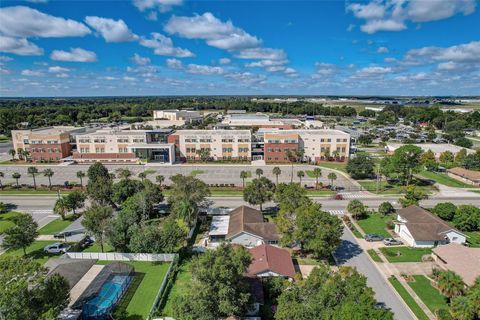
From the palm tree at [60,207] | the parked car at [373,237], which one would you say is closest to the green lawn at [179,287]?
the palm tree at [60,207]

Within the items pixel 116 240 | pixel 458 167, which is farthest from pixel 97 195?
pixel 458 167

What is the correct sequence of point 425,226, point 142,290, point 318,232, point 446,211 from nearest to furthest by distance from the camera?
point 142,290 → point 318,232 → point 425,226 → point 446,211

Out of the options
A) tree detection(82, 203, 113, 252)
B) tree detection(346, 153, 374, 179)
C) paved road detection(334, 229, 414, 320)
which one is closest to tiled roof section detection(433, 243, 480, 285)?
paved road detection(334, 229, 414, 320)

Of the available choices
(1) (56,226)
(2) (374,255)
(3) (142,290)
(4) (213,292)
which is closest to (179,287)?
(3) (142,290)

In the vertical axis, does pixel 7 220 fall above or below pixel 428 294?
above

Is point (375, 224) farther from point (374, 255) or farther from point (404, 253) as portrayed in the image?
point (374, 255)

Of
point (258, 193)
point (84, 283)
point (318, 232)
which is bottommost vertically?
point (84, 283)

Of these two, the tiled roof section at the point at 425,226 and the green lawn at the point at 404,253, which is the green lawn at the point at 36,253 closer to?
the green lawn at the point at 404,253

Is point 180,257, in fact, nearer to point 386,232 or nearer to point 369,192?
point 386,232
